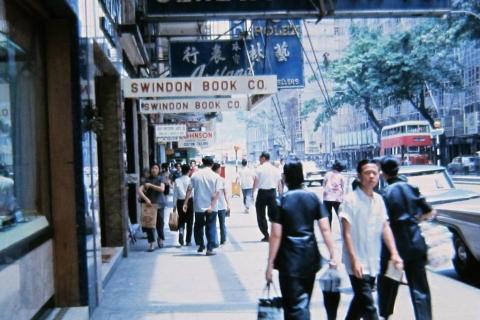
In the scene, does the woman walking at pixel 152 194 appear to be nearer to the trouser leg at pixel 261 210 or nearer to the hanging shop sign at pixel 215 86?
the trouser leg at pixel 261 210

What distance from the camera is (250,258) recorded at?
10281mm

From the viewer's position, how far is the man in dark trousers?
545 centimetres

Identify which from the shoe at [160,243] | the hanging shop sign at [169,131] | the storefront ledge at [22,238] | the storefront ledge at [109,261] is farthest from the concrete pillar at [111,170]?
the hanging shop sign at [169,131]

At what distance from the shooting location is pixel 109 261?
916cm

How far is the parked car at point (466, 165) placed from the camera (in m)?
41.8

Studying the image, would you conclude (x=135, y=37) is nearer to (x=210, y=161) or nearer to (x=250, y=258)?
(x=210, y=161)

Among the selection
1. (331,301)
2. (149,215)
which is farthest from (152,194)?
(331,301)

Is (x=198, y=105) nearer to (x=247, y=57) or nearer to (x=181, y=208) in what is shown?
(x=247, y=57)

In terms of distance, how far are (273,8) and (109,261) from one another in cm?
439

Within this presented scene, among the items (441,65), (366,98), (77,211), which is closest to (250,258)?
(77,211)

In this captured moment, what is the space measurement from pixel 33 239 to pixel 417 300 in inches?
138

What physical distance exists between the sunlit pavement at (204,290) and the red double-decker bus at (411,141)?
3603cm

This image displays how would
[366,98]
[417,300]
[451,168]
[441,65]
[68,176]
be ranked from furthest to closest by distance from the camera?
[451,168]
[366,98]
[441,65]
[68,176]
[417,300]

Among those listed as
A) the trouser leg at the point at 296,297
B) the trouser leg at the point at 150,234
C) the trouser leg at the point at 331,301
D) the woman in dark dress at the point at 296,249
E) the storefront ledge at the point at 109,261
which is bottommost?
the storefront ledge at the point at 109,261
